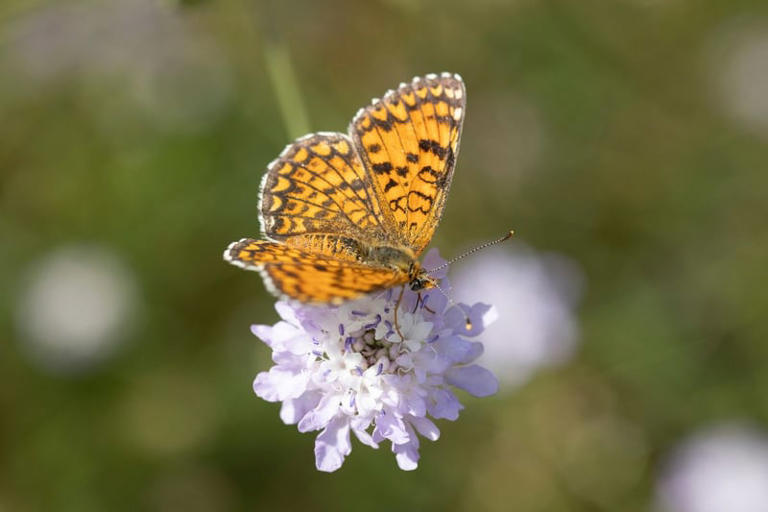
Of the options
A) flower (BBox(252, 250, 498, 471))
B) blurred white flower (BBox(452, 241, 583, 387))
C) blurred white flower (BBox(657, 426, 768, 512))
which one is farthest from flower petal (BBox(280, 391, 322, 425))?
blurred white flower (BBox(657, 426, 768, 512))

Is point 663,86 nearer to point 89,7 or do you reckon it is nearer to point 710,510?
point 710,510

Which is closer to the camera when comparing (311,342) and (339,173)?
(311,342)

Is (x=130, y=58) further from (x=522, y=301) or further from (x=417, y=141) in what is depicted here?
(x=417, y=141)

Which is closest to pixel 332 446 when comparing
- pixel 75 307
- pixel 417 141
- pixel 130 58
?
pixel 417 141

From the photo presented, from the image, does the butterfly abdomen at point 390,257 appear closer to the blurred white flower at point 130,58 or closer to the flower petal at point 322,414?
the flower petal at point 322,414

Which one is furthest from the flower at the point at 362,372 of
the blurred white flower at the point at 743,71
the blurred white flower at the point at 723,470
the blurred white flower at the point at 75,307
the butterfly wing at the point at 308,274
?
the blurred white flower at the point at 743,71

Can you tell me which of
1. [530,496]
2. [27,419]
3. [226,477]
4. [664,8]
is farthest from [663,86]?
[27,419]
